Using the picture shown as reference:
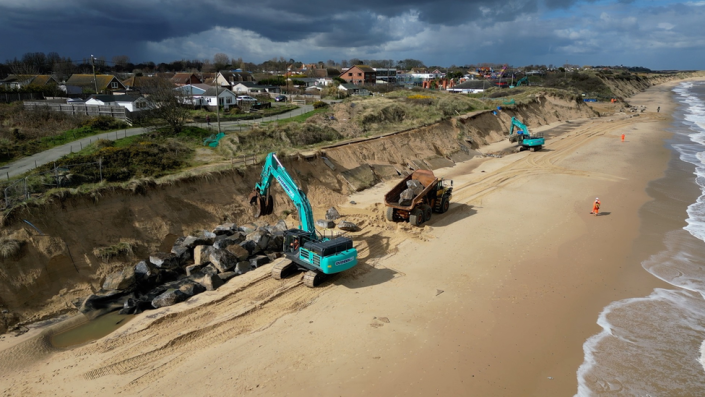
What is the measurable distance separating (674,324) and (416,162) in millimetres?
20889

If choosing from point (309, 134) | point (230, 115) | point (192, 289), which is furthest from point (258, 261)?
point (230, 115)

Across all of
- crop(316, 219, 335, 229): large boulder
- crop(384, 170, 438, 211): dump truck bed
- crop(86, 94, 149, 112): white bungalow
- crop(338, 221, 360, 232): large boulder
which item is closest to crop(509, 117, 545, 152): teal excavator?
crop(384, 170, 438, 211): dump truck bed

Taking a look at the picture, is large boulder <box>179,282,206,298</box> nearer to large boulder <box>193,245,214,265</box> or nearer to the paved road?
large boulder <box>193,245,214,265</box>

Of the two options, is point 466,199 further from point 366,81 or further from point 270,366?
point 366,81

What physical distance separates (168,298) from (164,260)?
239cm

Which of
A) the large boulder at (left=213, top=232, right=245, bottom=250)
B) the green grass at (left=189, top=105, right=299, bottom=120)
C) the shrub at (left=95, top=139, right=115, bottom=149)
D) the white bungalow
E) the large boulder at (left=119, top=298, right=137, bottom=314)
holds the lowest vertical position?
the large boulder at (left=119, top=298, right=137, bottom=314)

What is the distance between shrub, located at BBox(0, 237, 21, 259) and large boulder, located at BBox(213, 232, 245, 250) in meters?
6.18

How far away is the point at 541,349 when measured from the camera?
469 inches

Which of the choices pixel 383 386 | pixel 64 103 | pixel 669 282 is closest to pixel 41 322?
pixel 383 386

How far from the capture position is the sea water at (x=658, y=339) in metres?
10.9

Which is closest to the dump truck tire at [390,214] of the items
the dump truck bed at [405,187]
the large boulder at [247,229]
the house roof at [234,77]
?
the dump truck bed at [405,187]

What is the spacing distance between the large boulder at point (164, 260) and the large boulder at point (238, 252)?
1907mm

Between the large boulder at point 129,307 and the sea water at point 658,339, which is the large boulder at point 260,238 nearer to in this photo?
the large boulder at point 129,307

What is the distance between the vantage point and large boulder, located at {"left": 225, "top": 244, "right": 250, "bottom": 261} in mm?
16105
